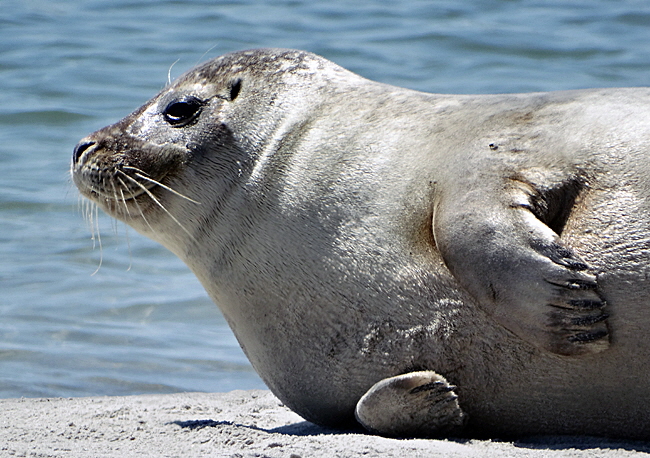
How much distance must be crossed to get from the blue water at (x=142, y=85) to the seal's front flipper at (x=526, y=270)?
2.36m

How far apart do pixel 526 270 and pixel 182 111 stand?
5.73 ft

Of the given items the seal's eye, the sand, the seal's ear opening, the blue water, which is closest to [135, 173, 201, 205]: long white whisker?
the seal's eye

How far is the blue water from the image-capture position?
5.95 m

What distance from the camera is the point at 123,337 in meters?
6.21

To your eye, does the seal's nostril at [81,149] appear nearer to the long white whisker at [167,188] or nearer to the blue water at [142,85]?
the long white whisker at [167,188]

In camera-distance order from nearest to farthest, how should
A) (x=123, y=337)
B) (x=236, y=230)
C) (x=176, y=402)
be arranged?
(x=236, y=230), (x=176, y=402), (x=123, y=337)

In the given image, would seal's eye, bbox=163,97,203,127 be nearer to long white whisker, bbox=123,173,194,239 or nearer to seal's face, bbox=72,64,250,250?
seal's face, bbox=72,64,250,250

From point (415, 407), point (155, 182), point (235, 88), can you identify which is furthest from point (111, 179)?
point (415, 407)

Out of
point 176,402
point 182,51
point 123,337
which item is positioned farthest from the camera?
point 182,51

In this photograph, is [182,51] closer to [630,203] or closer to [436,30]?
[436,30]

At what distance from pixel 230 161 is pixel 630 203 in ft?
5.16

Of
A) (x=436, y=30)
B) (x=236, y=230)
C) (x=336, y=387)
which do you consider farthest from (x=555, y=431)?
(x=436, y=30)

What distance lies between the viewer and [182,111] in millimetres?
4289

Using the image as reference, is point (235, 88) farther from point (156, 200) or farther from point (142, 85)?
point (142, 85)
